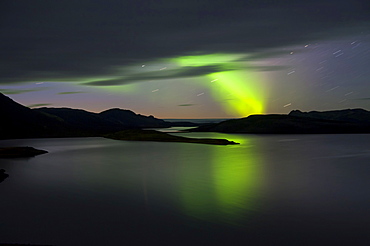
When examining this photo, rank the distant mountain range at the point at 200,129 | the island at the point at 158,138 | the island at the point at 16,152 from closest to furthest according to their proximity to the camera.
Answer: the island at the point at 16,152 < the island at the point at 158,138 < the distant mountain range at the point at 200,129

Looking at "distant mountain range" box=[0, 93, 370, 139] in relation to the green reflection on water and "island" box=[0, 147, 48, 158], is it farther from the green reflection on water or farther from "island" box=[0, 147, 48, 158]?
the green reflection on water

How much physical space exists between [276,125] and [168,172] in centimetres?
13289

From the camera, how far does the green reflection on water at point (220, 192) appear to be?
15.4 metres

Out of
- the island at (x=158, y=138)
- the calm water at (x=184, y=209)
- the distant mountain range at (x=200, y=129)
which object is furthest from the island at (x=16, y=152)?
the distant mountain range at (x=200, y=129)

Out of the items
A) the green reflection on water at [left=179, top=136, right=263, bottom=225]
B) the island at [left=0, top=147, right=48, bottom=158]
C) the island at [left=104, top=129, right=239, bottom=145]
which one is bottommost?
the green reflection on water at [left=179, top=136, right=263, bottom=225]

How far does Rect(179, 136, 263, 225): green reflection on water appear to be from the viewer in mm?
15367

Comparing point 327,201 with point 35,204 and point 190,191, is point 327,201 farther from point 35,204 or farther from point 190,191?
point 35,204

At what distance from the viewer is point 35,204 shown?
17.2 metres

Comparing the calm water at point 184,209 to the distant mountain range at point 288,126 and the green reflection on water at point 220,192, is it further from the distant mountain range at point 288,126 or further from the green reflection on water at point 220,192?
the distant mountain range at point 288,126

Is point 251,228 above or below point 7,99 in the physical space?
below

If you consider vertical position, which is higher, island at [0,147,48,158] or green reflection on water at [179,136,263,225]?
island at [0,147,48,158]

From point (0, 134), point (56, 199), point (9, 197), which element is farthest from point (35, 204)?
point (0, 134)

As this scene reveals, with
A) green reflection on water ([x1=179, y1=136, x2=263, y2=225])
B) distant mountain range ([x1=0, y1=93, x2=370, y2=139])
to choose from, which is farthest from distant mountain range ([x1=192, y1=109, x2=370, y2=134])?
green reflection on water ([x1=179, y1=136, x2=263, y2=225])

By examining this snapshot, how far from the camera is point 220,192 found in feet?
68.8
